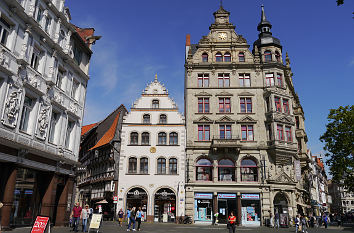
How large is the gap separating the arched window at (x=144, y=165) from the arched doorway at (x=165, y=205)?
285 cm

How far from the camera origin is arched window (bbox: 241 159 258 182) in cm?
3409

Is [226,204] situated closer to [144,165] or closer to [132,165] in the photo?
[144,165]

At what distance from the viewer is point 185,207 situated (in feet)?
107

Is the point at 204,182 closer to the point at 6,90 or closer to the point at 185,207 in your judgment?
the point at 185,207

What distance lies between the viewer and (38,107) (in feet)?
59.7

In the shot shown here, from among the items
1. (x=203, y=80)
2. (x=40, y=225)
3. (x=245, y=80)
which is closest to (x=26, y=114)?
(x=40, y=225)

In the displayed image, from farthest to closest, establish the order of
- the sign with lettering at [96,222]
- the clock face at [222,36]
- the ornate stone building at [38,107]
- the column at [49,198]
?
the clock face at [222,36], the column at [49,198], the sign with lettering at [96,222], the ornate stone building at [38,107]

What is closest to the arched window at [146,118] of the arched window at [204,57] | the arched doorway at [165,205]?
the arched doorway at [165,205]

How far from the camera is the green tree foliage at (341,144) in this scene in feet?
105

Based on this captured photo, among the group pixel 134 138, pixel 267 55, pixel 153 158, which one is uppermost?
pixel 267 55

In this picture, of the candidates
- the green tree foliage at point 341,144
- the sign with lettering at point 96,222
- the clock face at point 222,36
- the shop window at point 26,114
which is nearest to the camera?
the shop window at point 26,114

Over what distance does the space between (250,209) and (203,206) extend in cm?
550

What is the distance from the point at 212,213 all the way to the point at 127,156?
12.1m

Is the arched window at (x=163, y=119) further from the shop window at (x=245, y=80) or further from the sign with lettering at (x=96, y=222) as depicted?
the sign with lettering at (x=96, y=222)
